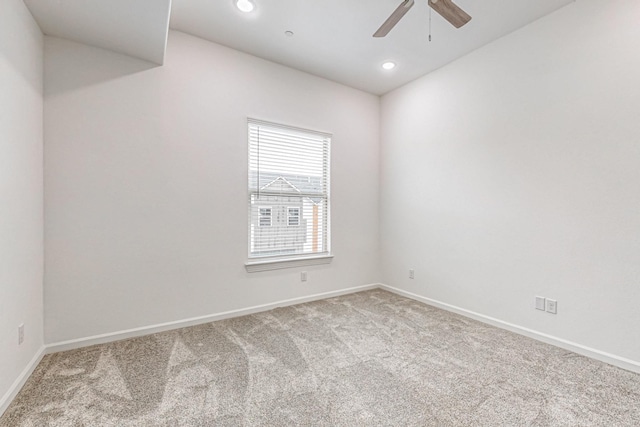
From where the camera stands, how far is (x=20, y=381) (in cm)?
185

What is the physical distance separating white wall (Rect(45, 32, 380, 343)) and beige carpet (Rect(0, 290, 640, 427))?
408 mm

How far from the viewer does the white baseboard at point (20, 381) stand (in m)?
1.65

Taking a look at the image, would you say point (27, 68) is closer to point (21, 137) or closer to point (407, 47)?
point (21, 137)

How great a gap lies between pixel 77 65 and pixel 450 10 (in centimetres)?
303

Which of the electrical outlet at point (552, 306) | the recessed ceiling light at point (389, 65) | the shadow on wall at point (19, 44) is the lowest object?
the electrical outlet at point (552, 306)

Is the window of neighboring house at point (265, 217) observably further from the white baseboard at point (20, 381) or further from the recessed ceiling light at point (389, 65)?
the recessed ceiling light at point (389, 65)

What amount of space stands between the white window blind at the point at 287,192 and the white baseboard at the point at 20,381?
1.85 m

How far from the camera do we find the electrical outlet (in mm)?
2502

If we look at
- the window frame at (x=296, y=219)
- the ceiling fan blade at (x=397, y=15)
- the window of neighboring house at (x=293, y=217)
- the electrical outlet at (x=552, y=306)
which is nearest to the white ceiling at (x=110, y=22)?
the window frame at (x=296, y=219)

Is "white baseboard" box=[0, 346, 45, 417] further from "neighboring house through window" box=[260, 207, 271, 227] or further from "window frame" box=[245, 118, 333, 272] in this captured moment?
"neighboring house through window" box=[260, 207, 271, 227]

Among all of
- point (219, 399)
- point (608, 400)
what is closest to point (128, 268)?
point (219, 399)

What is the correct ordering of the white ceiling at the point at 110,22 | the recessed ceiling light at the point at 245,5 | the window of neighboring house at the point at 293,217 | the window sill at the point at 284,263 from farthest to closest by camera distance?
the window of neighboring house at the point at 293,217 < the window sill at the point at 284,263 < the recessed ceiling light at the point at 245,5 < the white ceiling at the point at 110,22

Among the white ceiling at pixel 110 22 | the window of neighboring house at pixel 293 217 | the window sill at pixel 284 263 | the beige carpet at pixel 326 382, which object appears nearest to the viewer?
the beige carpet at pixel 326 382

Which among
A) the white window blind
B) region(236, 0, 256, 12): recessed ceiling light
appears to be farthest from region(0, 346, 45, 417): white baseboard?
region(236, 0, 256, 12): recessed ceiling light
